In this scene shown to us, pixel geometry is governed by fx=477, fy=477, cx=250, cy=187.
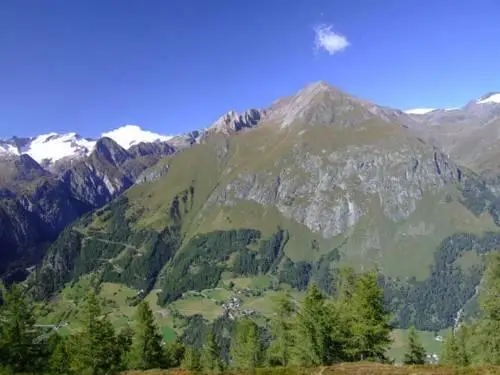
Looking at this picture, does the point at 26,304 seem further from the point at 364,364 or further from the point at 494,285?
the point at 494,285

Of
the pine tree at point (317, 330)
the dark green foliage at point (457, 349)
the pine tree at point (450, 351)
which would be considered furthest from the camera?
the pine tree at point (450, 351)

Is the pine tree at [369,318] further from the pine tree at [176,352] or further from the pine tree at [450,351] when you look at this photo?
the pine tree at [176,352]

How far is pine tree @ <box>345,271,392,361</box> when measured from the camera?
6281 centimetres

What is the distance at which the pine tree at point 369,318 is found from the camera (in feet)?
206

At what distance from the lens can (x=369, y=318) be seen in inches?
2496

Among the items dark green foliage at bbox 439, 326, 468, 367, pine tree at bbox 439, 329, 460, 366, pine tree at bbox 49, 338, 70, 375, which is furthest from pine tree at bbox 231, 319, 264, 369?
pine tree at bbox 439, 329, 460, 366

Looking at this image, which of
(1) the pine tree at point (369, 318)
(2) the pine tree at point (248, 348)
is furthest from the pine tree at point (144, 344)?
A: (1) the pine tree at point (369, 318)

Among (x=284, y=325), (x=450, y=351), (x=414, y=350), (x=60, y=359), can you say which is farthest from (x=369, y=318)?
(x=60, y=359)

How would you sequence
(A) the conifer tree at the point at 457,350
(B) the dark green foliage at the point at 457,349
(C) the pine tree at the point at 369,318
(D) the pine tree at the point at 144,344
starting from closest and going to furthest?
(C) the pine tree at the point at 369,318
(D) the pine tree at the point at 144,344
(B) the dark green foliage at the point at 457,349
(A) the conifer tree at the point at 457,350

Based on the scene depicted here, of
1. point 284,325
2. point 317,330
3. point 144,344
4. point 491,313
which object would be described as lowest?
point 144,344

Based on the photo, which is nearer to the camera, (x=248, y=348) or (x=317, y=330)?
(x=317, y=330)

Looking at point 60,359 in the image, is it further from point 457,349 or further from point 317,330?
point 457,349

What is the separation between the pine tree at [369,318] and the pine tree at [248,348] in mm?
30609

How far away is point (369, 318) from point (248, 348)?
3687cm
